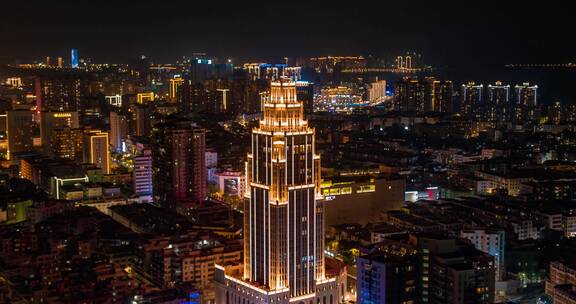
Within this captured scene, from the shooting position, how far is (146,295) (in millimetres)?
8906

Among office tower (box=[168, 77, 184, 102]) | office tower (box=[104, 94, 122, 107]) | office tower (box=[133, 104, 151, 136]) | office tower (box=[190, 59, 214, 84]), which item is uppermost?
office tower (box=[190, 59, 214, 84])

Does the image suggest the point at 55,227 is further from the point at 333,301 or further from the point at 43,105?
the point at 43,105

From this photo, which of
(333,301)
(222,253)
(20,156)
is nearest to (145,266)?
(222,253)

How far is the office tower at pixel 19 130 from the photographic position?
2117cm

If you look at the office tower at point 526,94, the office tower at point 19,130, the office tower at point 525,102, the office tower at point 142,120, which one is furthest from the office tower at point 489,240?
the office tower at point 526,94

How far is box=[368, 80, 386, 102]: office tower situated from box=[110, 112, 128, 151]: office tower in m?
15.0

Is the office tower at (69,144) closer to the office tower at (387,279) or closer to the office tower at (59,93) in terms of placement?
the office tower at (59,93)

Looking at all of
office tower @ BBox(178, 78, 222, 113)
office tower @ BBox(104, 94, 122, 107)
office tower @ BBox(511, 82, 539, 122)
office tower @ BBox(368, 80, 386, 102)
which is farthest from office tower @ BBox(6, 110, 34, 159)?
office tower @ BBox(368, 80, 386, 102)

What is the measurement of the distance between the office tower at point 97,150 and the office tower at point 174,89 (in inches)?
417

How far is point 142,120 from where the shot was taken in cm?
2292

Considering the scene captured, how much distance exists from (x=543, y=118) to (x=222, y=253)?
64.5 feet

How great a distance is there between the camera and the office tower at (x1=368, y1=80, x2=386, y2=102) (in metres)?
35.1

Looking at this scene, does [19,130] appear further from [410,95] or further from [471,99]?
[471,99]

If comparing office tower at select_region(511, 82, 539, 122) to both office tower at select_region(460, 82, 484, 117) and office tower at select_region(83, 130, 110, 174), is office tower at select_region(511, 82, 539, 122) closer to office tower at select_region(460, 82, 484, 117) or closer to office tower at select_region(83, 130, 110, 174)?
office tower at select_region(460, 82, 484, 117)
